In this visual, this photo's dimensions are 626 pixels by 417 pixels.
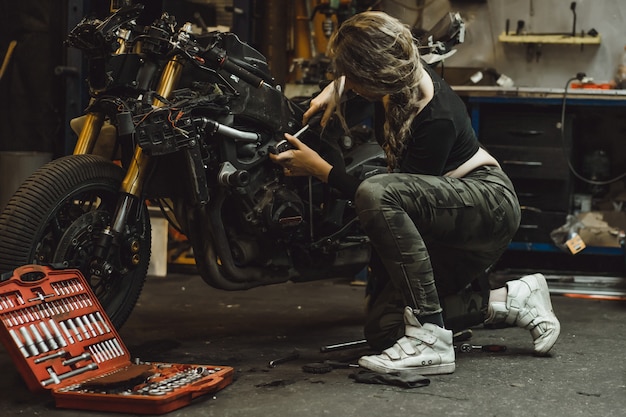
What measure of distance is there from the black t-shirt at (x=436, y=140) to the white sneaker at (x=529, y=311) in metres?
0.48

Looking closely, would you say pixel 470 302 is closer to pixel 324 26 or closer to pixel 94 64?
pixel 94 64

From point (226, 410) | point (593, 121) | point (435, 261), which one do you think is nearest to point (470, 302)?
point (435, 261)

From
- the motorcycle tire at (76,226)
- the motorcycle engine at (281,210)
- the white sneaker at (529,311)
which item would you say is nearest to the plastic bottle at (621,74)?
the white sneaker at (529,311)

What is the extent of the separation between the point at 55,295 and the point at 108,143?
677mm

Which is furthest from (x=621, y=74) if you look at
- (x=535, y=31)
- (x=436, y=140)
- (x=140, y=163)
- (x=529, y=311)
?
(x=140, y=163)

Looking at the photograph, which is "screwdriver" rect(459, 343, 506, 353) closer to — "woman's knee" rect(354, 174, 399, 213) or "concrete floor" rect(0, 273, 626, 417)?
"concrete floor" rect(0, 273, 626, 417)

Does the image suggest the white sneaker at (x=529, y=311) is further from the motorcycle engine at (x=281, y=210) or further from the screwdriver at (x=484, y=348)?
the motorcycle engine at (x=281, y=210)

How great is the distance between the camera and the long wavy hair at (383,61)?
2506 millimetres

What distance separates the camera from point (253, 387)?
244 centimetres

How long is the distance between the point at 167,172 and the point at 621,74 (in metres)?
3.15

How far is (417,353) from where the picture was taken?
2510mm

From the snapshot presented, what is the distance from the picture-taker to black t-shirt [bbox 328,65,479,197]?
2.57 meters

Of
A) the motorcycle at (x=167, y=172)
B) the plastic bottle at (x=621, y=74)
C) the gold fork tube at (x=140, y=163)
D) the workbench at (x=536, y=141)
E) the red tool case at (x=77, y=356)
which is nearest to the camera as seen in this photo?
the red tool case at (x=77, y=356)

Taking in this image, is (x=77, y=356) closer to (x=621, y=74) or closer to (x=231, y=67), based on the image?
(x=231, y=67)
